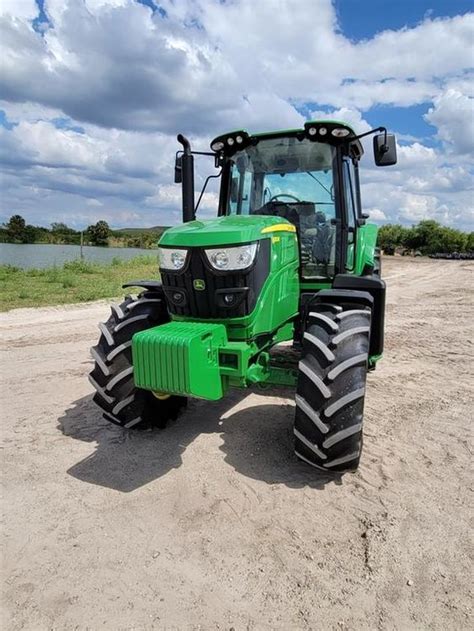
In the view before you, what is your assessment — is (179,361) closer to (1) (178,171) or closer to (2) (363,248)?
(1) (178,171)

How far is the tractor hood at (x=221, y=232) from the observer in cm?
346

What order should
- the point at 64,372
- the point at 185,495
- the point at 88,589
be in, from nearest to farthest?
1. the point at 88,589
2. the point at 185,495
3. the point at 64,372

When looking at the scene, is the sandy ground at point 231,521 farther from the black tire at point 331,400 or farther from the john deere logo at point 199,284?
the john deere logo at point 199,284

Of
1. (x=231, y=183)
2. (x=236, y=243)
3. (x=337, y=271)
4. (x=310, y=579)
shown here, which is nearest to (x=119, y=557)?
(x=310, y=579)

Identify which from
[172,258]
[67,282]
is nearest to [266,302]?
[172,258]

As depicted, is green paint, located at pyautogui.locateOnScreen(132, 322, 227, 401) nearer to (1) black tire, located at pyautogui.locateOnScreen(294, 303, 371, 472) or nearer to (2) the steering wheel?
(1) black tire, located at pyautogui.locateOnScreen(294, 303, 371, 472)

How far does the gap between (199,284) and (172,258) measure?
313 millimetres

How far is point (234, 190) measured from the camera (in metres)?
5.06

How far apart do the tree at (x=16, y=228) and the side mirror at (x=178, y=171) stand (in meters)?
41.5

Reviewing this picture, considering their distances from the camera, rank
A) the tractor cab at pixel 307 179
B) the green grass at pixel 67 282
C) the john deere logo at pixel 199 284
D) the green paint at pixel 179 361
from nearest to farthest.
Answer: the green paint at pixel 179 361, the john deere logo at pixel 199 284, the tractor cab at pixel 307 179, the green grass at pixel 67 282

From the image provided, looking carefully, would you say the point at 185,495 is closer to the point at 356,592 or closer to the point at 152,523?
the point at 152,523

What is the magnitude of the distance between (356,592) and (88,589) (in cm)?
137

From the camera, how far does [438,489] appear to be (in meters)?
3.40

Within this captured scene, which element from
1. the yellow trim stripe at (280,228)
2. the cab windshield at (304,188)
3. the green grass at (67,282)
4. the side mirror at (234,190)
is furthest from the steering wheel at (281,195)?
the green grass at (67,282)
